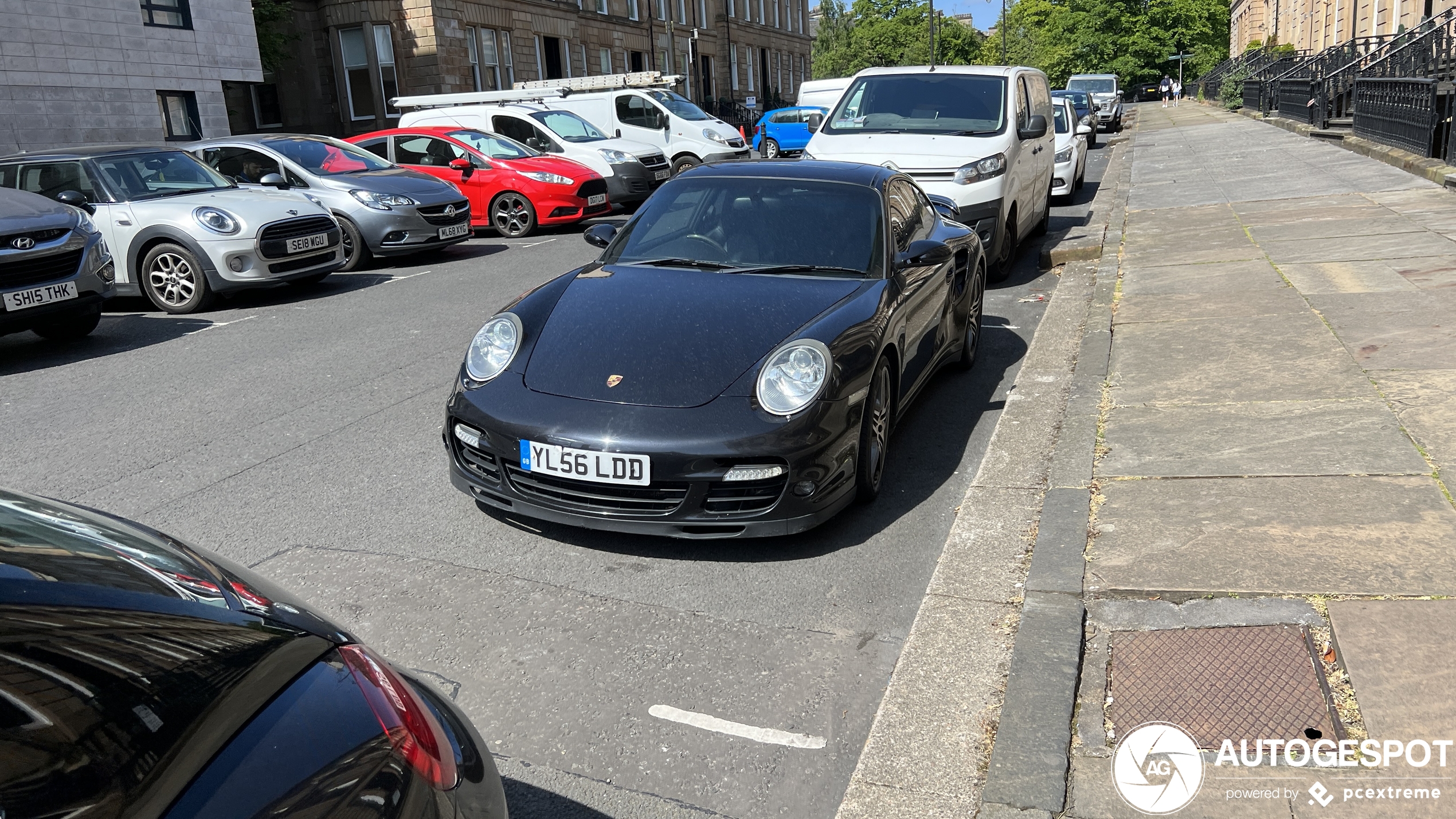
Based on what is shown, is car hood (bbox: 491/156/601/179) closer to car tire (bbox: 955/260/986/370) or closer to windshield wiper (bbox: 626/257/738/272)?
car tire (bbox: 955/260/986/370)

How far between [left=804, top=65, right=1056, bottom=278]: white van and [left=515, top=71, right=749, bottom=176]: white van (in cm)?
961

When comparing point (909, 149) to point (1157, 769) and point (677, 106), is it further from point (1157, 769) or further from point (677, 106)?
point (677, 106)

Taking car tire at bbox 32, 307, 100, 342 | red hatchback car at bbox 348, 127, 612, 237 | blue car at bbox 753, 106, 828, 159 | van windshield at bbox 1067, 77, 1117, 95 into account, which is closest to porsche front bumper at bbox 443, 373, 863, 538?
car tire at bbox 32, 307, 100, 342

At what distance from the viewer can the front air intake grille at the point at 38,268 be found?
27.5 feet

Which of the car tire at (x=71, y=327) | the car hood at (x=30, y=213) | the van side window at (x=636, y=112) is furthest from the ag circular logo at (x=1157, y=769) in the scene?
the van side window at (x=636, y=112)

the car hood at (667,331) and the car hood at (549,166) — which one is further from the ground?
the car hood at (549,166)

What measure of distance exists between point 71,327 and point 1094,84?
3831cm

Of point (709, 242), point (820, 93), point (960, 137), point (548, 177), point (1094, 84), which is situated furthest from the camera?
point (1094, 84)

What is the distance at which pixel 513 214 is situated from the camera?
15945 mm

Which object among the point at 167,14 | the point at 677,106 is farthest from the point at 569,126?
the point at 167,14

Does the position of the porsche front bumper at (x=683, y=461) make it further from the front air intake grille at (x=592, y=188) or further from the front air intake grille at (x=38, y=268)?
the front air intake grille at (x=592, y=188)

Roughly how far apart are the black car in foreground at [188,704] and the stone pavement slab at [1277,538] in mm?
2649

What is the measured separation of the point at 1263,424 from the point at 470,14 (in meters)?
37.7

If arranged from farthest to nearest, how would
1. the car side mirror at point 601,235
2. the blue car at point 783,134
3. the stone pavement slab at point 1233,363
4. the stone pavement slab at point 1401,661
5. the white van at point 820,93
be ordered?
the blue car at point 783,134 → the white van at point 820,93 → the car side mirror at point 601,235 → the stone pavement slab at point 1233,363 → the stone pavement slab at point 1401,661
